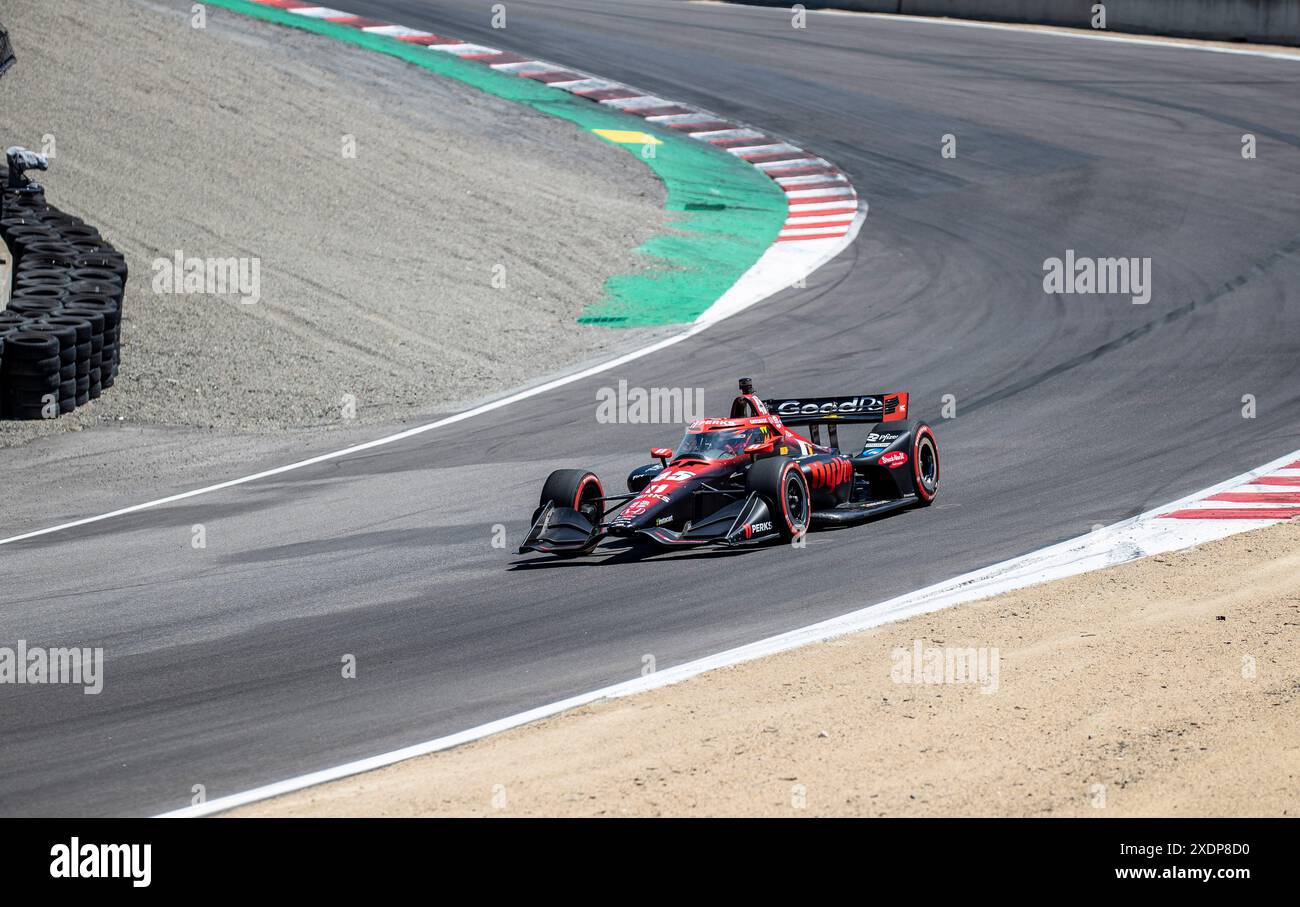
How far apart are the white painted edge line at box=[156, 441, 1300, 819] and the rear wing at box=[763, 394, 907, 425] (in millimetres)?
2167

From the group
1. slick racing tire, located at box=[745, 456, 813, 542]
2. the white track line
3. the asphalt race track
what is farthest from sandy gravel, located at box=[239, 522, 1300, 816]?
the white track line

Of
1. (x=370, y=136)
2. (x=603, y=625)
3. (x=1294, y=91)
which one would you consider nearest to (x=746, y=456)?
(x=603, y=625)

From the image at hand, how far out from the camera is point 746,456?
12047 millimetres

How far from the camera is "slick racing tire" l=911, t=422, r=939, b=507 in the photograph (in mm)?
12727

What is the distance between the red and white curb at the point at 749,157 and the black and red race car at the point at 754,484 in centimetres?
789

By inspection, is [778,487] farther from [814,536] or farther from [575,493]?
[575,493]

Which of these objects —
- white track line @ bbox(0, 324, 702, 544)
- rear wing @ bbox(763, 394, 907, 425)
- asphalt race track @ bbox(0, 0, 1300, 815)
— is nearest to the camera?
asphalt race track @ bbox(0, 0, 1300, 815)

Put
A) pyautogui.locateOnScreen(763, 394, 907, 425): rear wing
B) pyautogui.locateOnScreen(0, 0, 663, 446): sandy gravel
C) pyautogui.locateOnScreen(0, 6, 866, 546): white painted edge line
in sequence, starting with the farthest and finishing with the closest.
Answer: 1. pyautogui.locateOnScreen(0, 0, 663, 446): sandy gravel
2. pyautogui.locateOnScreen(0, 6, 866, 546): white painted edge line
3. pyautogui.locateOnScreen(763, 394, 907, 425): rear wing

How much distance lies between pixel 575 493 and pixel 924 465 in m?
3.27

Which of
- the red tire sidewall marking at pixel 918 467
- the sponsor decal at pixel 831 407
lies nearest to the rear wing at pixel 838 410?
the sponsor decal at pixel 831 407

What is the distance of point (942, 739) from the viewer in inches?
287

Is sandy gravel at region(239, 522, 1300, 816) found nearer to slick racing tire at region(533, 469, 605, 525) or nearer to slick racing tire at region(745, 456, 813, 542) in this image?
slick racing tire at region(745, 456, 813, 542)

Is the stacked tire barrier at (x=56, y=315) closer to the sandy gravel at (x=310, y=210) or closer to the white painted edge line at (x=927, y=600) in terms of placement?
the sandy gravel at (x=310, y=210)

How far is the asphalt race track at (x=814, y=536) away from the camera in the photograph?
339 inches
